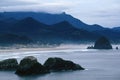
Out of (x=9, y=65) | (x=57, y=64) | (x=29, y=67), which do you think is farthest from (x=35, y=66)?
(x=9, y=65)

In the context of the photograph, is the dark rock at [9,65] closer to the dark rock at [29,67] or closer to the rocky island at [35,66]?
the rocky island at [35,66]

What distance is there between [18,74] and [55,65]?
30.4ft

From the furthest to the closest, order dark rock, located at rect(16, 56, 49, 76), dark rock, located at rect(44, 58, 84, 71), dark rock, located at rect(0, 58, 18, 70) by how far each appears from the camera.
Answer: dark rock, located at rect(0, 58, 18, 70) → dark rock, located at rect(44, 58, 84, 71) → dark rock, located at rect(16, 56, 49, 76)

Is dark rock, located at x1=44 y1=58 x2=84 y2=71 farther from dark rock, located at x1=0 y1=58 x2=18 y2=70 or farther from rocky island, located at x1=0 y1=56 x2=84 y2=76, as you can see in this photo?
dark rock, located at x1=0 y1=58 x2=18 y2=70

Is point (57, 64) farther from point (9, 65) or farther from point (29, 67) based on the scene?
point (9, 65)

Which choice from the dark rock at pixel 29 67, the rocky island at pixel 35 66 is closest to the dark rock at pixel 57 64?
the rocky island at pixel 35 66

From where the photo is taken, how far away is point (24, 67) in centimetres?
8131

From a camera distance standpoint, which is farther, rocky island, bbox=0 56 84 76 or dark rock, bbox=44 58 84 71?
dark rock, bbox=44 58 84 71

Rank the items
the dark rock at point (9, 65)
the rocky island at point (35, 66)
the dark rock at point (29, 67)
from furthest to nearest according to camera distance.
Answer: the dark rock at point (9, 65) → the rocky island at point (35, 66) → the dark rock at point (29, 67)

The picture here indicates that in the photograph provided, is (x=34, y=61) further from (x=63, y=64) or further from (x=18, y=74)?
(x=63, y=64)

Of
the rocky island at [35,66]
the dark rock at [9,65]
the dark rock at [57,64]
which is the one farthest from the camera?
the dark rock at [9,65]

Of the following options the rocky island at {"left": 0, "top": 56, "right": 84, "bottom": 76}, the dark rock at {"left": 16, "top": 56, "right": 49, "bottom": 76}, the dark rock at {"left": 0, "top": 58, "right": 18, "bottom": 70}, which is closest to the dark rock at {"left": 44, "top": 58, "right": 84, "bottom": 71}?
the rocky island at {"left": 0, "top": 56, "right": 84, "bottom": 76}

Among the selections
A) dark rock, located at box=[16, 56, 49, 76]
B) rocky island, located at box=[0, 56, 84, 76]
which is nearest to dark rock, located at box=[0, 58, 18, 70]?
rocky island, located at box=[0, 56, 84, 76]

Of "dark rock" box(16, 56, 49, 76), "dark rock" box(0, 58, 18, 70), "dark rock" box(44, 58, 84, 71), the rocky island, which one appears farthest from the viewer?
"dark rock" box(0, 58, 18, 70)
